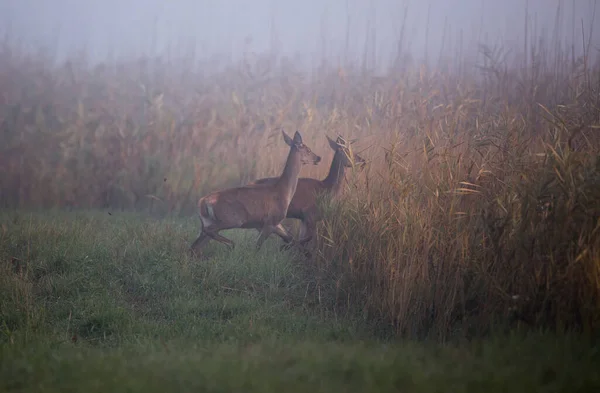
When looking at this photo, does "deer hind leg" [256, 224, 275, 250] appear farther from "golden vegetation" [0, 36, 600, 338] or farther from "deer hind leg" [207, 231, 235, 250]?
"golden vegetation" [0, 36, 600, 338]

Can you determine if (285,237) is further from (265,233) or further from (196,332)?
(196,332)

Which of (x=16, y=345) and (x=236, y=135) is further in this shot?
(x=236, y=135)

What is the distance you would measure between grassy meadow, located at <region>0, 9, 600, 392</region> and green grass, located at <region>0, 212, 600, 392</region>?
2 centimetres

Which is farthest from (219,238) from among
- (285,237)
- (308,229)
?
(308,229)

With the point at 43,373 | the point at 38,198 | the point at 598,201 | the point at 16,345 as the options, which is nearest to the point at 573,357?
the point at 598,201

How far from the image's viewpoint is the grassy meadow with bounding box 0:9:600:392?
4.59m

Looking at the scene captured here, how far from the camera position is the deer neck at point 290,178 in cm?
891

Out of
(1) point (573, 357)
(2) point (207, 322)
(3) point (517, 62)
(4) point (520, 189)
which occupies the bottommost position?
(2) point (207, 322)

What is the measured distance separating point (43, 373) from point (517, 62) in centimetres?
1056

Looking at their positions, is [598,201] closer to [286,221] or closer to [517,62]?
[286,221]

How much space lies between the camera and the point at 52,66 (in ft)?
51.1

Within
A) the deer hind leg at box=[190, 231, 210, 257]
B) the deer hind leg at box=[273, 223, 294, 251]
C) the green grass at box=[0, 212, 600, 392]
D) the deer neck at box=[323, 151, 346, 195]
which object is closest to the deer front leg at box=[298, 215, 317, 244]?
the deer hind leg at box=[273, 223, 294, 251]

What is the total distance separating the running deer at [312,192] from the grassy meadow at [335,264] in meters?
0.38

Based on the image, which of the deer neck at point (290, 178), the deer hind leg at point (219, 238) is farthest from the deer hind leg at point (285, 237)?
the deer hind leg at point (219, 238)
